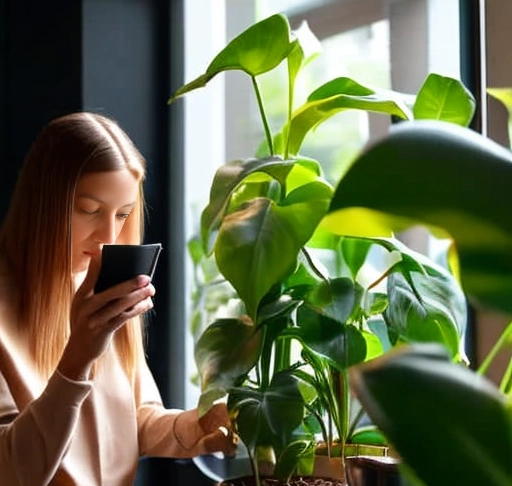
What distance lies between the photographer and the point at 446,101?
110cm

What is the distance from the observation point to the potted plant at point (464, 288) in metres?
0.46

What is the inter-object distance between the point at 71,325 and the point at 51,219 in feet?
0.57

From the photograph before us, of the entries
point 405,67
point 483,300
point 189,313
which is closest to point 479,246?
point 483,300

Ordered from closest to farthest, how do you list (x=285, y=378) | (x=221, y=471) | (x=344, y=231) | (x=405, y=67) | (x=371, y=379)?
(x=371, y=379) < (x=344, y=231) < (x=285, y=378) < (x=221, y=471) < (x=405, y=67)

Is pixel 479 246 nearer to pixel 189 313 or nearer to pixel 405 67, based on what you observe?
pixel 405 67

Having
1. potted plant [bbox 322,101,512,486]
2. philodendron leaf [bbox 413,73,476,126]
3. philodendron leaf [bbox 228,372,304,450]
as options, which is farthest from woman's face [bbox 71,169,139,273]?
potted plant [bbox 322,101,512,486]

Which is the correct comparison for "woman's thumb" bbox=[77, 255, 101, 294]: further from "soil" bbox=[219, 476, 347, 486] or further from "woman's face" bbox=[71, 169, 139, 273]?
"soil" bbox=[219, 476, 347, 486]

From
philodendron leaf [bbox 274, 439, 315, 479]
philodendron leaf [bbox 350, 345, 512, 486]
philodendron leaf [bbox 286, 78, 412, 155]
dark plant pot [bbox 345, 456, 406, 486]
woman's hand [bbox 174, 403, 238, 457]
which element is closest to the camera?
philodendron leaf [bbox 350, 345, 512, 486]

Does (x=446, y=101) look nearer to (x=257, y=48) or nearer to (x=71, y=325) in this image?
(x=257, y=48)

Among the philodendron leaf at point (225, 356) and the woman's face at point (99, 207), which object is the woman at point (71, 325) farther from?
the philodendron leaf at point (225, 356)

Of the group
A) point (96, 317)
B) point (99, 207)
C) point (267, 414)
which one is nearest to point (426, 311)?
point (267, 414)

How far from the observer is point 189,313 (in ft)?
6.48

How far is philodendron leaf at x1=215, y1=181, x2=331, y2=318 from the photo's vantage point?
3.31ft

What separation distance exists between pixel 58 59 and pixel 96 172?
629 millimetres
